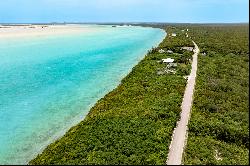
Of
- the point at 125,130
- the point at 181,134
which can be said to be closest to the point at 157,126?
the point at 181,134

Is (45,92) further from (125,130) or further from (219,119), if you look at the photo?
(219,119)

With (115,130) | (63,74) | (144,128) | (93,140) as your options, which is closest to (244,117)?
(144,128)

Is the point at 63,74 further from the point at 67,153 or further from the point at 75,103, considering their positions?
the point at 67,153

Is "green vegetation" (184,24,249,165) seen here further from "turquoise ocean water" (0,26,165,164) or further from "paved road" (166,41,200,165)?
"turquoise ocean water" (0,26,165,164)

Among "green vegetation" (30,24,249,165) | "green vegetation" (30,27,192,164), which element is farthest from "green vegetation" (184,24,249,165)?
"green vegetation" (30,27,192,164)

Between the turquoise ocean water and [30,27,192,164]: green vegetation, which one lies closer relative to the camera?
Answer: [30,27,192,164]: green vegetation

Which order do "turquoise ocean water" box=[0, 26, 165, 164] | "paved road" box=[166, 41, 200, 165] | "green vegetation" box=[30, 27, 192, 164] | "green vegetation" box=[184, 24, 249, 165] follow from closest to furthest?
1. "green vegetation" box=[30, 27, 192, 164]
2. "paved road" box=[166, 41, 200, 165]
3. "green vegetation" box=[184, 24, 249, 165]
4. "turquoise ocean water" box=[0, 26, 165, 164]
